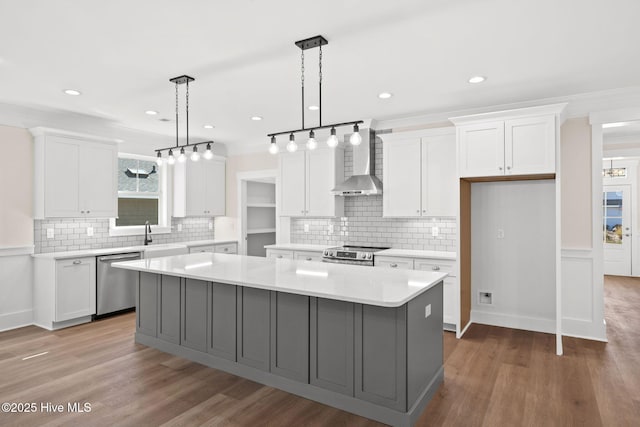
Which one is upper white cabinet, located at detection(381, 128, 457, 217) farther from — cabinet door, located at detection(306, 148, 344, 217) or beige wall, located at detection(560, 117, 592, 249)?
beige wall, located at detection(560, 117, 592, 249)

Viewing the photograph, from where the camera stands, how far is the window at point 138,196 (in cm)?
585

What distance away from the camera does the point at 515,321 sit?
15.2ft

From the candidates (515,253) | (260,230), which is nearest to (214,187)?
(260,230)

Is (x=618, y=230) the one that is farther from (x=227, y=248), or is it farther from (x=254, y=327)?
(x=254, y=327)

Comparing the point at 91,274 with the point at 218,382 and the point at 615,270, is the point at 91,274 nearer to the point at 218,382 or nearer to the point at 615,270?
the point at 218,382

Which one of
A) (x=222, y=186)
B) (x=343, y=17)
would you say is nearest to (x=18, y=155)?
→ (x=222, y=186)

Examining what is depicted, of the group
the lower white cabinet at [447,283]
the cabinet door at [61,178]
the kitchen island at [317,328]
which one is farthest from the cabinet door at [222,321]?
the cabinet door at [61,178]

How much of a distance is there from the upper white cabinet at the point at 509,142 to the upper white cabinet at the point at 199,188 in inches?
172

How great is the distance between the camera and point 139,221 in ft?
20.0

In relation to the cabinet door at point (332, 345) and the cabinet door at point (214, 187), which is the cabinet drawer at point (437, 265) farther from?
the cabinet door at point (214, 187)

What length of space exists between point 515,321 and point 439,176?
6.58 ft

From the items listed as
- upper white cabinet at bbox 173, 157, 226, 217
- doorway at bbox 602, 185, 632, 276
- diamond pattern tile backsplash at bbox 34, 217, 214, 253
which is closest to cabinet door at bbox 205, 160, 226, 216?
upper white cabinet at bbox 173, 157, 226, 217

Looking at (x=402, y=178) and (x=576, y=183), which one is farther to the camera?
(x=402, y=178)

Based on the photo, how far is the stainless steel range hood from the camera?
5207 mm
